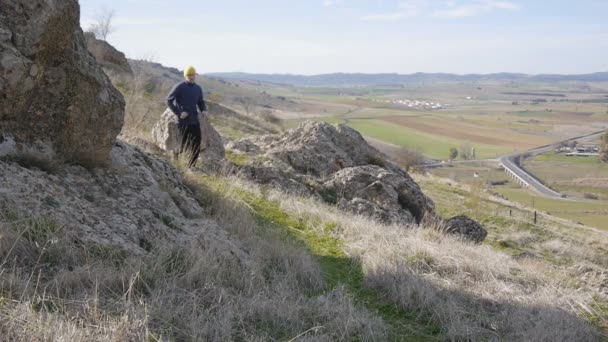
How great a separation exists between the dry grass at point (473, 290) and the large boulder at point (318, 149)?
470cm

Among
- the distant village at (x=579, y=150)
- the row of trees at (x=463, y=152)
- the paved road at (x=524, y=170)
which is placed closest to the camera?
the paved road at (x=524, y=170)

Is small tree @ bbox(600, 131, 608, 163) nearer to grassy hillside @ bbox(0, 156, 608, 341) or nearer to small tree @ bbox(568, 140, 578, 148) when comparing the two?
small tree @ bbox(568, 140, 578, 148)

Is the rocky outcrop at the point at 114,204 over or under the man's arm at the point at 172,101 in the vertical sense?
under

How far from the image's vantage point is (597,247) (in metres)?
16.5

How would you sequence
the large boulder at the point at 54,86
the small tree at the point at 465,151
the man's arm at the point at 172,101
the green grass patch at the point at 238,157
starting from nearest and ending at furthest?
the large boulder at the point at 54,86 < the man's arm at the point at 172,101 < the green grass patch at the point at 238,157 < the small tree at the point at 465,151

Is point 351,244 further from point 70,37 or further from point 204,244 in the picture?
point 70,37

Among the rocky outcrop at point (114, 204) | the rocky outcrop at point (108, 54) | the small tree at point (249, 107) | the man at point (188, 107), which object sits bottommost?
the small tree at point (249, 107)

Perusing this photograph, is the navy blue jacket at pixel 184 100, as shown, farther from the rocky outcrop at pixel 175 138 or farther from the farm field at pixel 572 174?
the farm field at pixel 572 174

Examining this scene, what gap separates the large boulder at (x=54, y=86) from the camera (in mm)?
4516

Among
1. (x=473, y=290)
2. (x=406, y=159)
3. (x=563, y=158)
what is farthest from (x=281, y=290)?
(x=563, y=158)

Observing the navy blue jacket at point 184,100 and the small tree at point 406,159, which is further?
the small tree at point 406,159

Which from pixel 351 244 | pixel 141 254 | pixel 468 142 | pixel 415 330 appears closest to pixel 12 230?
pixel 141 254

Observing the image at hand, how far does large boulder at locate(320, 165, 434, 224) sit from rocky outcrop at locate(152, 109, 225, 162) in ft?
8.07

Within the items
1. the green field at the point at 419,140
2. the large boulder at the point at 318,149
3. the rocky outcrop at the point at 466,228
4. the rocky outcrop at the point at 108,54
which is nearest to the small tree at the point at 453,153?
the green field at the point at 419,140
